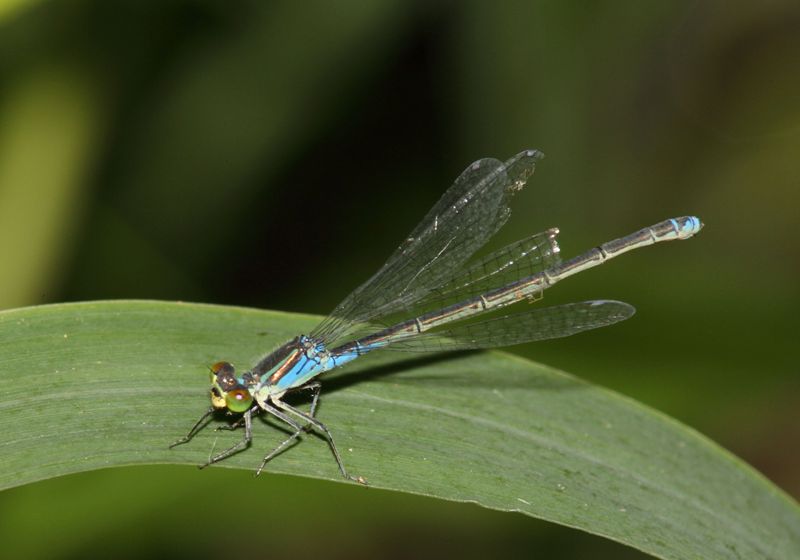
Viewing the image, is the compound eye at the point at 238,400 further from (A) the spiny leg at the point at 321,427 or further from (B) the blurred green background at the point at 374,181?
(A) the spiny leg at the point at 321,427

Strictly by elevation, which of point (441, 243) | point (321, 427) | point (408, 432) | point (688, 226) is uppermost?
point (441, 243)

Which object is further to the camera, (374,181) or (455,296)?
(374,181)

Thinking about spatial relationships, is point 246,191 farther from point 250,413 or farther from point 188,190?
point 250,413

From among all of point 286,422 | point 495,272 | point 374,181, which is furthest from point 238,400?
point 374,181

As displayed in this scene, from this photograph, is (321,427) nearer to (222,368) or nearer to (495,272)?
(222,368)

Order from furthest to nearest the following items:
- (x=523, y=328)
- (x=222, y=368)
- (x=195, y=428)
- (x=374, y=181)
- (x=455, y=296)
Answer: (x=374, y=181)
(x=455, y=296)
(x=523, y=328)
(x=222, y=368)
(x=195, y=428)

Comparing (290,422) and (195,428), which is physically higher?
(195,428)

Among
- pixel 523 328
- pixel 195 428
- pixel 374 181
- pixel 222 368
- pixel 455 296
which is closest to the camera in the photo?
pixel 195 428
